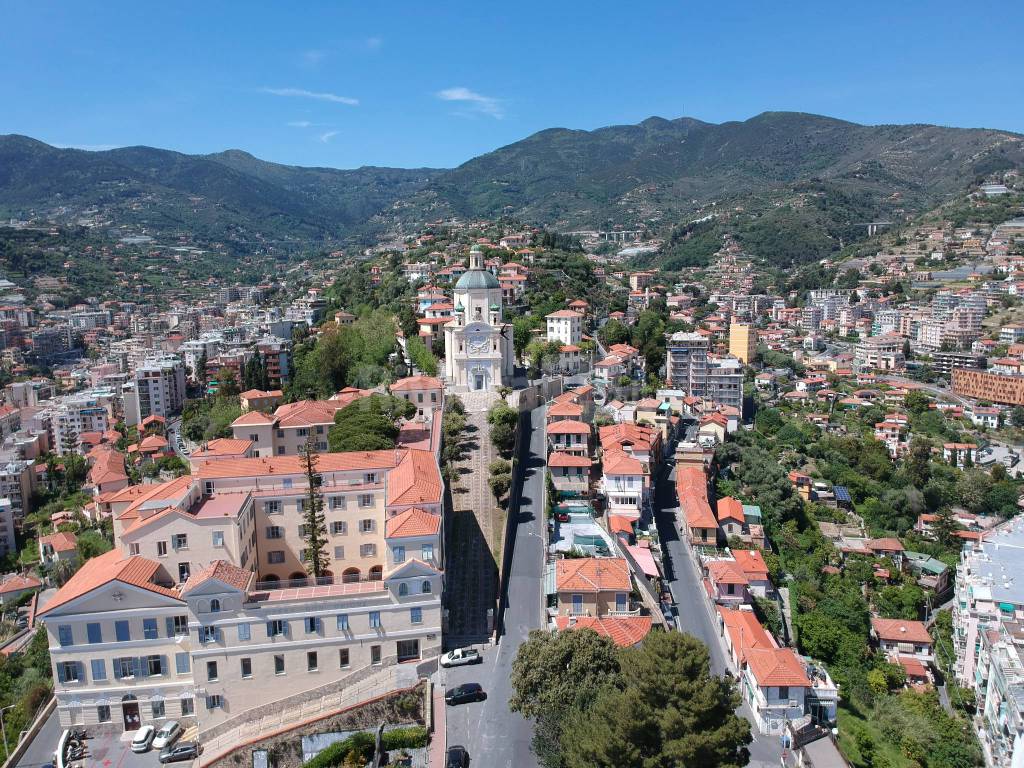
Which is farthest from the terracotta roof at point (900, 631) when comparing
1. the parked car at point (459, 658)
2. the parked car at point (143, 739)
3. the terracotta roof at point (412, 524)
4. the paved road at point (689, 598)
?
the parked car at point (143, 739)

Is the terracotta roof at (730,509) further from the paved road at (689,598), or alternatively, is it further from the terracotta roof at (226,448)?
the terracotta roof at (226,448)

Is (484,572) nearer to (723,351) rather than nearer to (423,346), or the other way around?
(423,346)

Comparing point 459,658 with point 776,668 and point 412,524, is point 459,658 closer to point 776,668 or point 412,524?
point 412,524

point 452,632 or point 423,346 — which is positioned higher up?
point 423,346

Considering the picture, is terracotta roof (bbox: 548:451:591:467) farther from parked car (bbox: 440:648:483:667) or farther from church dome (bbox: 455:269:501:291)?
church dome (bbox: 455:269:501:291)

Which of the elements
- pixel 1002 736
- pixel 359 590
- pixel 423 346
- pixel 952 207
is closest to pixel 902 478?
pixel 1002 736

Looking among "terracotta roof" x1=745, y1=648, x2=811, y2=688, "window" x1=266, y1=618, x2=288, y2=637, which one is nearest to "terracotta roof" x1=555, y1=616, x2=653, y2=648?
"terracotta roof" x1=745, y1=648, x2=811, y2=688
